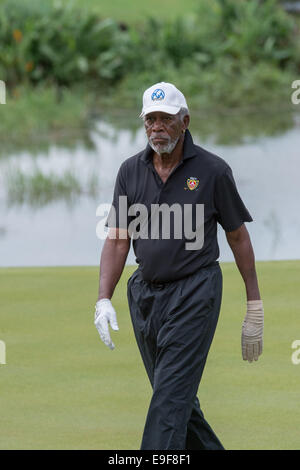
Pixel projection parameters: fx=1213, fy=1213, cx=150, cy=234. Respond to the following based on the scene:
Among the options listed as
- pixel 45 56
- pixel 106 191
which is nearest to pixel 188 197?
pixel 106 191

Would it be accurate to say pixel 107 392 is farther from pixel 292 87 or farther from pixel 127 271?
pixel 292 87

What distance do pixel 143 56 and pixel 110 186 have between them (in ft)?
38.4

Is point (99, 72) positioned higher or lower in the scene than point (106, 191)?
higher

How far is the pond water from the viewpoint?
55.5 ft

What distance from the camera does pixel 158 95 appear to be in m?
5.51

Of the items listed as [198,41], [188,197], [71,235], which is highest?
[198,41]

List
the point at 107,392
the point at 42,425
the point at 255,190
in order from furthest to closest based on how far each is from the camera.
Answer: the point at 255,190
the point at 107,392
the point at 42,425

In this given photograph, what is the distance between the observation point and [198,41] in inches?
1366

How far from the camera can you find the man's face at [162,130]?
5555 mm

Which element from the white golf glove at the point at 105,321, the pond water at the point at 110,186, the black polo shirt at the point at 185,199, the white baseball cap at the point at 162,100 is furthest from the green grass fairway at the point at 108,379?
the pond water at the point at 110,186

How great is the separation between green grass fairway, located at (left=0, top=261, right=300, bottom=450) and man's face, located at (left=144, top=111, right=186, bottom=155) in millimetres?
1671

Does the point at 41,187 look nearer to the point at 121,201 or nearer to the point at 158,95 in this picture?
the point at 121,201

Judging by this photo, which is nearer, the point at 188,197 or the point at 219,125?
the point at 188,197
